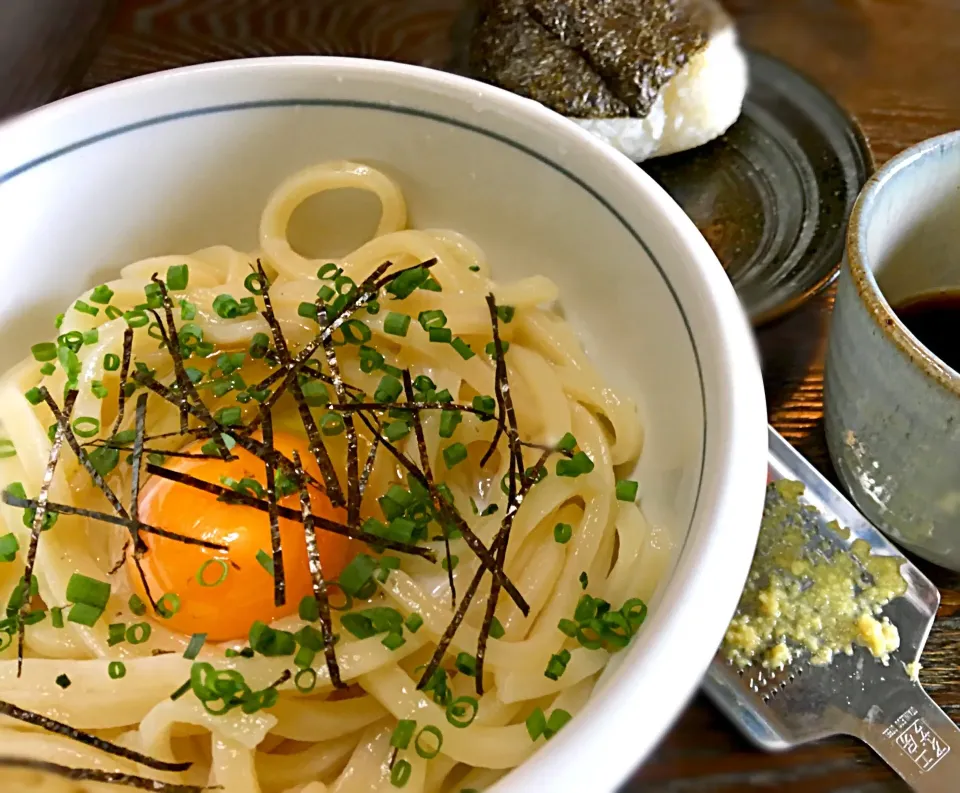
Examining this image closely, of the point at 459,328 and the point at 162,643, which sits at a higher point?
the point at 459,328

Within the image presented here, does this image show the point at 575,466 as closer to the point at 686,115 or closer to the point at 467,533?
the point at 467,533

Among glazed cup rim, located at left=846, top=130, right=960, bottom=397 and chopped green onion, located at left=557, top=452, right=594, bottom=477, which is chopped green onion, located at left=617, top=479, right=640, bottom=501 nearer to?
chopped green onion, located at left=557, top=452, right=594, bottom=477

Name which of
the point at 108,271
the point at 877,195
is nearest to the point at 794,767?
the point at 877,195

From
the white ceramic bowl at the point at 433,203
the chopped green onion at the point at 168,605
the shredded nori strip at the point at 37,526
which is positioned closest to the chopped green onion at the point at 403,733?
the white ceramic bowl at the point at 433,203

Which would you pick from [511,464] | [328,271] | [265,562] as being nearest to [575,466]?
[511,464]

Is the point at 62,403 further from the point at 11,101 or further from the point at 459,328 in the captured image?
the point at 11,101

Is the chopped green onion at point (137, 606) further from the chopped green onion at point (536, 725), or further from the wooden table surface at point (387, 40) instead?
the wooden table surface at point (387, 40)
